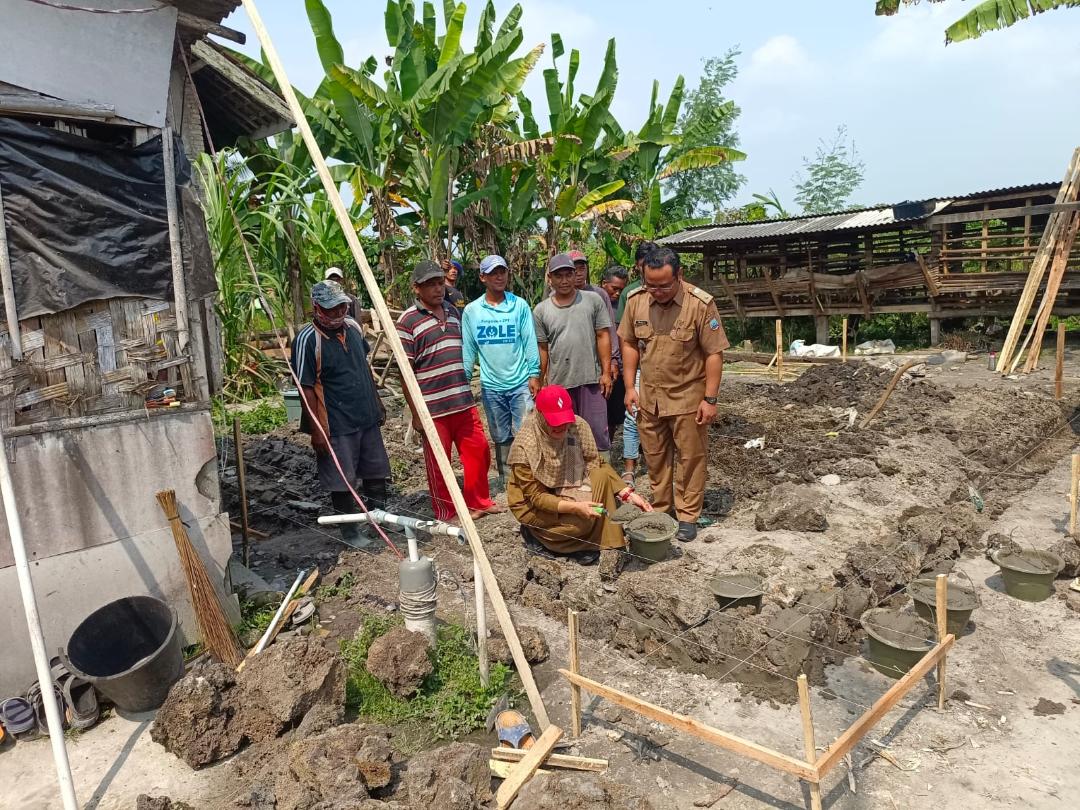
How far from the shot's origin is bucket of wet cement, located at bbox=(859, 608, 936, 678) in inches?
130

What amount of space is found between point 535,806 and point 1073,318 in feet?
56.4

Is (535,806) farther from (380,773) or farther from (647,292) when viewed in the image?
(647,292)

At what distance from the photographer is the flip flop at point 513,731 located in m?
3.04

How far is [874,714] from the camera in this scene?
267 cm

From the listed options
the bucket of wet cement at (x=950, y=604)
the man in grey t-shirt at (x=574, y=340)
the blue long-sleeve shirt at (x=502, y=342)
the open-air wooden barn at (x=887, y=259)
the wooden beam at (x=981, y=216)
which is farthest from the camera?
the open-air wooden barn at (x=887, y=259)

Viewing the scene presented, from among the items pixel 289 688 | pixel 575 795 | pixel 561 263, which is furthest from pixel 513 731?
pixel 561 263

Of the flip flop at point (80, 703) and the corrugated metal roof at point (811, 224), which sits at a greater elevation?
the corrugated metal roof at point (811, 224)

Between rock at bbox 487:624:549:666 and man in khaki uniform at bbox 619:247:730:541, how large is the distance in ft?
5.66

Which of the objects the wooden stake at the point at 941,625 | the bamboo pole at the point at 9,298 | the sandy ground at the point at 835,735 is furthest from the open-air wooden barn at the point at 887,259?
the bamboo pole at the point at 9,298

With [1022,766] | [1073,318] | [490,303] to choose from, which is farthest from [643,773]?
[1073,318]

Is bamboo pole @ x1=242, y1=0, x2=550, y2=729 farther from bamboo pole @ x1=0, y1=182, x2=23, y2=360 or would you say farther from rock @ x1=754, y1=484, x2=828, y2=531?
rock @ x1=754, y1=484, x2=828, y2=531

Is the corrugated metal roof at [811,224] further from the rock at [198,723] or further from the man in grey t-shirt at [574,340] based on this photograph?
the rock at [198,723]

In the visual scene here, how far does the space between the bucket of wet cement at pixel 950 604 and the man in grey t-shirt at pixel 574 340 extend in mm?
2473

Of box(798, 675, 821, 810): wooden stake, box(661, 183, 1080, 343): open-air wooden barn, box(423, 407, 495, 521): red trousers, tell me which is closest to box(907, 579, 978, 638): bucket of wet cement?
box(798, 675, 821, 810): wooden stake
